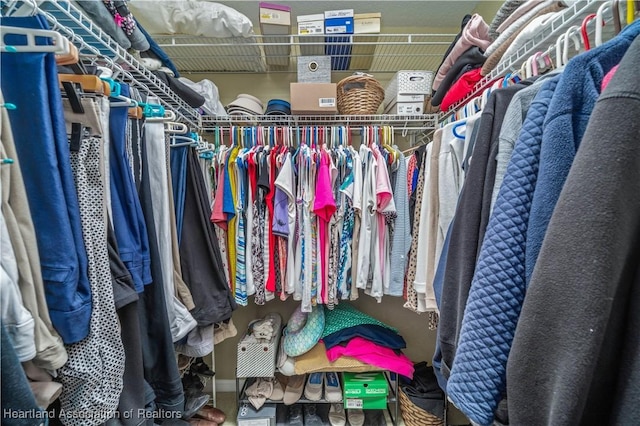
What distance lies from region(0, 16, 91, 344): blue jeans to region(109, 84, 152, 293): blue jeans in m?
0.16

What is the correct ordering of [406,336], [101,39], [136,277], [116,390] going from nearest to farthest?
[116,390] → [136,277] → [101,39] → [406,336]

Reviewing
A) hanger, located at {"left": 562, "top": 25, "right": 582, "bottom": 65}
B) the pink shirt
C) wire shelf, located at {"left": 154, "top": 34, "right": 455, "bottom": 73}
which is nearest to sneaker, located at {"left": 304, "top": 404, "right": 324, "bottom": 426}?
the pink shirt

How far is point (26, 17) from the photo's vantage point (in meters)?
0.51

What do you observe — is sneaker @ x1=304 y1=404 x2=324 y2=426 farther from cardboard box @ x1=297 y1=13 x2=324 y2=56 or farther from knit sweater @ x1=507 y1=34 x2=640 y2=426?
cardboard box @ x1=297 y1=13 x2=324 y2=56

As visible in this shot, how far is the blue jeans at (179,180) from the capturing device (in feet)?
3.38

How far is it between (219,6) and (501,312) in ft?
5.58

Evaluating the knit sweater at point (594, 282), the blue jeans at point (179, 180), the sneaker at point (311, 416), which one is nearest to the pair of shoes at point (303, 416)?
the sneaker at point (311, 416)

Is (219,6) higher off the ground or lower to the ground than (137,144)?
higher

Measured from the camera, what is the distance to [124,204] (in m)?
0.70

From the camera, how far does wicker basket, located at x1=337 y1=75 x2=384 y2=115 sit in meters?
1.48

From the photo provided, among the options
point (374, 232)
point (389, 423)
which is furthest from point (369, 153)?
point (389, 423)

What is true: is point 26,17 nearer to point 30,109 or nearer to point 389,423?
point 30,109

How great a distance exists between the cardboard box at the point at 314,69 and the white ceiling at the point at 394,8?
1.10 feet

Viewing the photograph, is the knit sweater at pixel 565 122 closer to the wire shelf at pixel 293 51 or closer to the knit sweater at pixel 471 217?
the knit sweater at pixel 471 217
